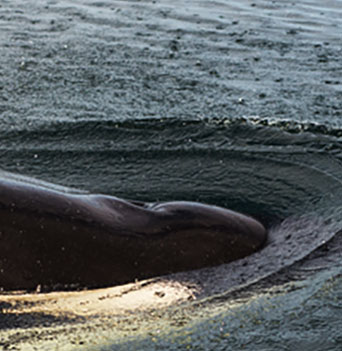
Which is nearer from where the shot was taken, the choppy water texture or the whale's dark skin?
the choppy water texture

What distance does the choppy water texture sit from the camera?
15.2 ft

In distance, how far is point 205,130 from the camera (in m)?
8.23

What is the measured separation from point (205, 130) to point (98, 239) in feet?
11.3

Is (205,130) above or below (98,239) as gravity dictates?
above

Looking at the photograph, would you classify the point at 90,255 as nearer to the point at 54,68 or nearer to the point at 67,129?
the point at 67,129

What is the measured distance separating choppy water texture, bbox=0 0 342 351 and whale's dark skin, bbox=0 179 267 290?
0.62 ft

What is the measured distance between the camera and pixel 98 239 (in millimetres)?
5000

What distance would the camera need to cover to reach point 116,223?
5078 millimetres

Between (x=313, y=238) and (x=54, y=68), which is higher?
(x=54, y=68)

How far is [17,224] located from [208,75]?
5.66 meters

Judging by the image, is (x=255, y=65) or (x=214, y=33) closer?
(x=255, y=65)

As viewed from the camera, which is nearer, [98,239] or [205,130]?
[98,239]

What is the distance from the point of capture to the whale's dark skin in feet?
16.0

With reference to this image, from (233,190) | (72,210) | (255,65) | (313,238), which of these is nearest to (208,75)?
(255,65)
